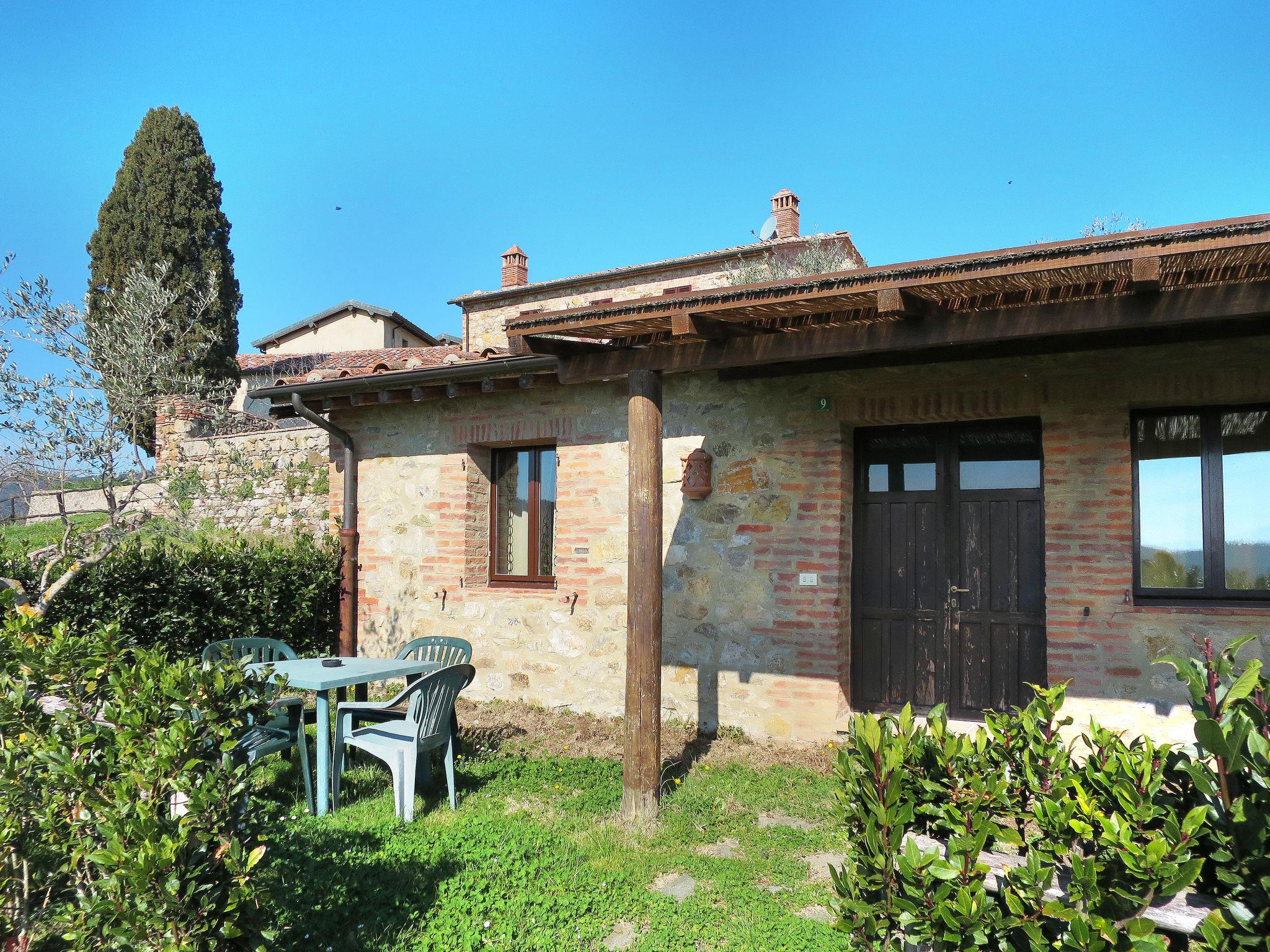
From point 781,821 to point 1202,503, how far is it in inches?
138

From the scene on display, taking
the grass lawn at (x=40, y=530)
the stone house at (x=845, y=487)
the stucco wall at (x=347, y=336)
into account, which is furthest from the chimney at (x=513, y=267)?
the stone house at (x=845, y=487)

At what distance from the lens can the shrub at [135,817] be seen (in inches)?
79.1

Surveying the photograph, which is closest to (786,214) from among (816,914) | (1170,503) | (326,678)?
(1170,503)

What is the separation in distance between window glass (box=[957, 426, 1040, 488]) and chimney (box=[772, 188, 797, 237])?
12191 millimetres

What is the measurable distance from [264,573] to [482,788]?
358 centimetres

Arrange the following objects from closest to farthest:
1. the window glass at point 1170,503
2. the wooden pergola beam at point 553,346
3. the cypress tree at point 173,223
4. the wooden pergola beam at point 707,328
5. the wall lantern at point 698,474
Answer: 1. the wooden pergola beam at point 707,328
2. the wooden pergola beam at point 553,346
3. the window glass at point 1170,503
4. the wall lantern at point 698,474
5. the cypress tree at point 173,223

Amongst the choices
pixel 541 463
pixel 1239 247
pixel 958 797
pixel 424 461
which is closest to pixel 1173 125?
pixel 1239 247

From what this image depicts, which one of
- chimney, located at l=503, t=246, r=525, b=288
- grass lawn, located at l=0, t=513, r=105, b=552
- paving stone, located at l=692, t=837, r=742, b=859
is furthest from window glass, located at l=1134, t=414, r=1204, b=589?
chimney, located at l=503, t=246, r=525, b=288

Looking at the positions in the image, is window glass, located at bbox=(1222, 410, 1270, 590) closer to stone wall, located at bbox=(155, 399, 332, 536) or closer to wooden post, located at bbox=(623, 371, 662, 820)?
wooden post, located at bbox=(623, 371, 662, 820)

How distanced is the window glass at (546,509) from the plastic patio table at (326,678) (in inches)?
82.1

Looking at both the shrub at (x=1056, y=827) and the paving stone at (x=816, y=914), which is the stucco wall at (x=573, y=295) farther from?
the shrub at (x=1056, y=827)

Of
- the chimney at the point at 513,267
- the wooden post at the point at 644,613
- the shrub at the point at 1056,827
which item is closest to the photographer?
the shrub at the point at 1056,827

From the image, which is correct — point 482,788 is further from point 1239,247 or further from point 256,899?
point 1239,247

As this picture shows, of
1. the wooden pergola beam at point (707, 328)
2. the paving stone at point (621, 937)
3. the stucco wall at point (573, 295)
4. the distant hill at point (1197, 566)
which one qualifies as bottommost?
the paving stone at point (621, 937)
